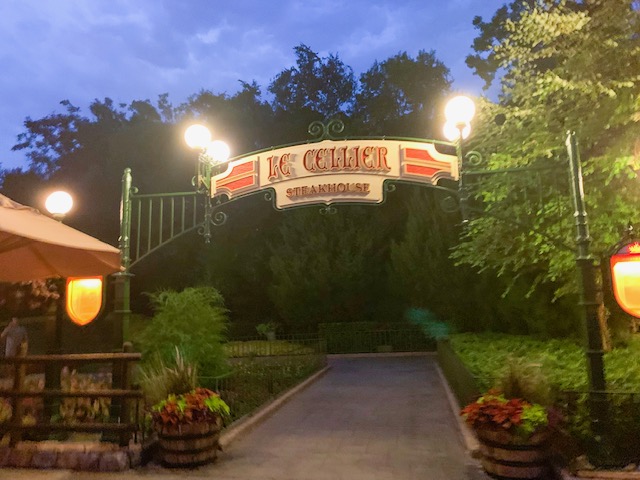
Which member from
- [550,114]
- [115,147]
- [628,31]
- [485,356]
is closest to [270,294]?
[115,147]

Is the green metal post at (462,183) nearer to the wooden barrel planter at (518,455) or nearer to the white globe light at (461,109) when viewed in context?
the white globe light at (461,109)

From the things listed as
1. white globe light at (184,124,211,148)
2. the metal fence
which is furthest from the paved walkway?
the metal fence

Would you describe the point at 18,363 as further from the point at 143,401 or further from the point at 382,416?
the point at 382,416

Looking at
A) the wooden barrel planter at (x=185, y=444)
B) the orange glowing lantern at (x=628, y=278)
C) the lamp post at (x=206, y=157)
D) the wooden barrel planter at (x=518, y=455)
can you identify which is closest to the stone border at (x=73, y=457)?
the wooden barrel planter at (x=185, y=444)

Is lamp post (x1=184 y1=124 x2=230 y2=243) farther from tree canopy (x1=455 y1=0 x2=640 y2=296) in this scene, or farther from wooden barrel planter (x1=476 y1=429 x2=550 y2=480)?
wooden barrel planter (x1=476 y1=429 x2=550 y2=480)

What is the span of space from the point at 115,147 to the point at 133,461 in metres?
25.0

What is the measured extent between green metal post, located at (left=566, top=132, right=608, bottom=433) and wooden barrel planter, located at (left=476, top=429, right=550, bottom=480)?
598mm

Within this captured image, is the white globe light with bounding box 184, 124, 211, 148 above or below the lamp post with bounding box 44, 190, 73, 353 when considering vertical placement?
above

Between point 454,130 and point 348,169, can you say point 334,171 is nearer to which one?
point 348,169

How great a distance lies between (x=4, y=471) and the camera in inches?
227

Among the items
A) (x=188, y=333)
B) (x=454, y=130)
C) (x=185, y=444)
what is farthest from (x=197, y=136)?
(x=185, y=444)

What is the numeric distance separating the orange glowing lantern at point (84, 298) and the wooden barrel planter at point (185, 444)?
217 centimetres

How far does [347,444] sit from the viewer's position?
7000 mm

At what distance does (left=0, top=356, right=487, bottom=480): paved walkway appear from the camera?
571 centimetres
